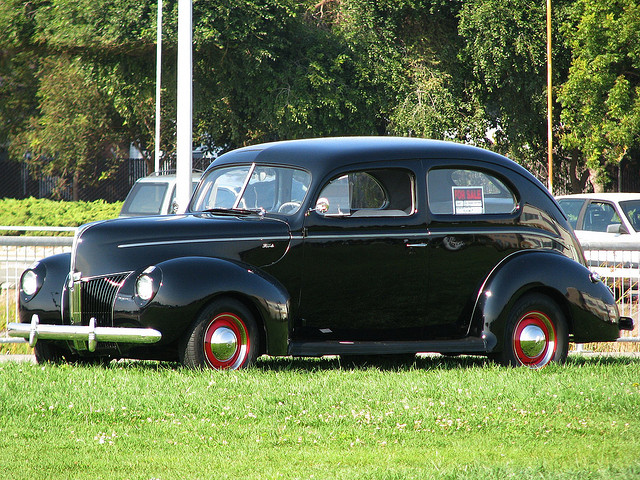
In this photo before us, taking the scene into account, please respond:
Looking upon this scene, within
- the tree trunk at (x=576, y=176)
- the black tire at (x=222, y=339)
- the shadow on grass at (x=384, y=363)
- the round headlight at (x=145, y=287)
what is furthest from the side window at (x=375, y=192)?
the tree trunk at (x=576, y=176)

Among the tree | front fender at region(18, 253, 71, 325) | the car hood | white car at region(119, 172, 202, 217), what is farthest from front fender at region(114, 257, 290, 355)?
the tree

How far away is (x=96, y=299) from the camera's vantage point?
732 centimetres

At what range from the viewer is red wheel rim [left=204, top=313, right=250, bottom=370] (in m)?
7.29

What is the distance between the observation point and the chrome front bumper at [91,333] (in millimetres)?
6977

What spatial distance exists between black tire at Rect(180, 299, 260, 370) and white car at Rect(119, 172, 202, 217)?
9833mm

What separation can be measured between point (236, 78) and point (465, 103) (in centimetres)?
741

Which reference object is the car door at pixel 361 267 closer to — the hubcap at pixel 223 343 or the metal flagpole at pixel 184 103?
the hubcap at pixel 223 343

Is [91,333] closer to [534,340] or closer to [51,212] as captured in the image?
[534,340]

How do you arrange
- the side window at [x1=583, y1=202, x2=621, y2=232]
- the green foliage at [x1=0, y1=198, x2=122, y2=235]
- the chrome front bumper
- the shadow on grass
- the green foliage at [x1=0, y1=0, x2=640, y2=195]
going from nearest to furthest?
1. the chrome front bumper
2. the shadow on grass
3. the side window at [x1=583, y1=202, x2=621, y2=232]
4. the green foliage at [x1=0, y1=0, x2=640, y2=195]
5. the green foliage at [x1=0, y1=198, x2=122, y2=235]

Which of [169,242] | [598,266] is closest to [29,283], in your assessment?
[169,242]

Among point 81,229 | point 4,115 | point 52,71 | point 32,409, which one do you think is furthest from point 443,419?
point 4,115

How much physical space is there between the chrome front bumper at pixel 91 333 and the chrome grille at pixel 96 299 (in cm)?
14

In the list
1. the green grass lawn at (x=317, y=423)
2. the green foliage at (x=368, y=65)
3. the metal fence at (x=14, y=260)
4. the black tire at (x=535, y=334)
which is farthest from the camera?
the green foliage at (x=368, y=65)

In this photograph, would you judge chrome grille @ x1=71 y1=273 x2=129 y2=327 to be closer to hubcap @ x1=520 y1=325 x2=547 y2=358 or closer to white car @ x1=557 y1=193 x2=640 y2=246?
hubcap @ x1=520 y1=325 x2=547 y2=358
